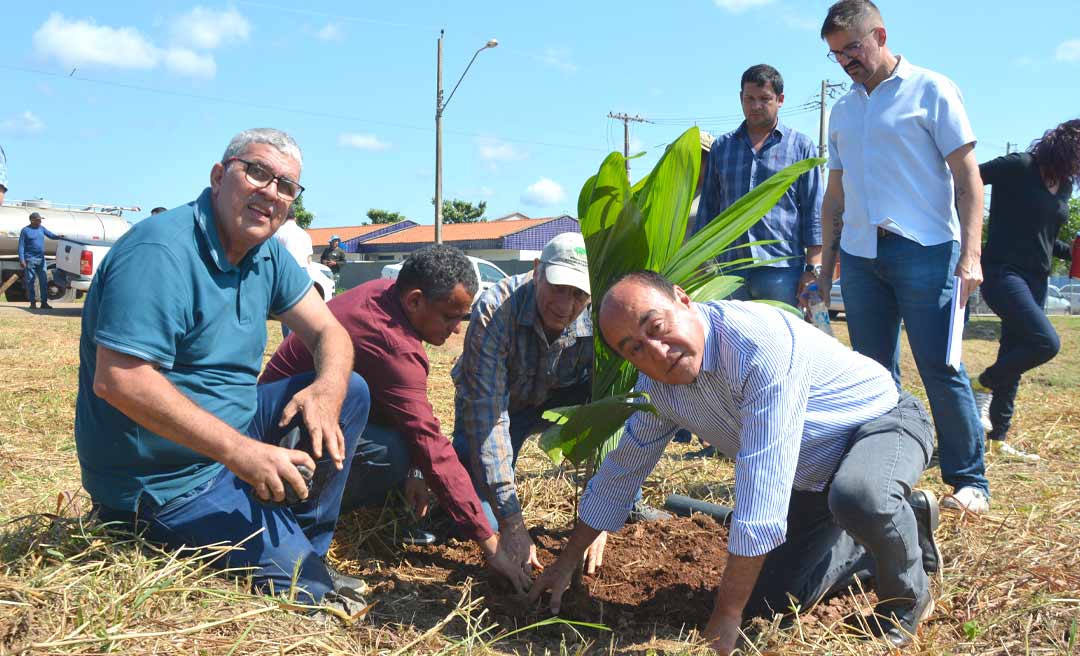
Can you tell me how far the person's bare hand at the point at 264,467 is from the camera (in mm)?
2104

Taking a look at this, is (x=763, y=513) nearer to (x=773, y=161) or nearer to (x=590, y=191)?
(x=590, y=191)

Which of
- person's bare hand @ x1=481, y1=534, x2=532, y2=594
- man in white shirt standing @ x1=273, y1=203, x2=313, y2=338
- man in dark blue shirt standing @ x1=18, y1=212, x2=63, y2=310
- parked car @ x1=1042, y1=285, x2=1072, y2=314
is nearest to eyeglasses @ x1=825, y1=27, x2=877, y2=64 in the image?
person's bare hand @ x1=481, y1=534, x2=532, y2=594

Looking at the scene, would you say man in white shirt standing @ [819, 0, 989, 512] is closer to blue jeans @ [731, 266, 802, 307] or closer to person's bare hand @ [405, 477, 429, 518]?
blue jeans @ [731, 266, 802, 307]

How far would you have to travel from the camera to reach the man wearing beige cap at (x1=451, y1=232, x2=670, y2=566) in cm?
287

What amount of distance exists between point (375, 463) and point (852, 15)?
245cm

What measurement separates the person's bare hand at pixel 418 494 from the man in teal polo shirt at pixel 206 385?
625 mm

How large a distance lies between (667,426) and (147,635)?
1.43 meters

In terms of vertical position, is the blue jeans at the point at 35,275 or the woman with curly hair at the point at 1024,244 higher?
the woman with curly hair at the point at 1024,244

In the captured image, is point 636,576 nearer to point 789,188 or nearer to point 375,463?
point 375,463

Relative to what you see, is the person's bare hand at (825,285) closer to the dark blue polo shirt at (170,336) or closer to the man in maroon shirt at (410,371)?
the man in maroon shirt at (410,371)

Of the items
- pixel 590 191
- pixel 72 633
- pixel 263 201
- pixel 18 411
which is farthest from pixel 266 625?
pixel 18 411

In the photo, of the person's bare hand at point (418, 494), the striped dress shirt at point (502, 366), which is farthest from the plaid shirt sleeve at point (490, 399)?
the person's bare hand at point (418, 494)

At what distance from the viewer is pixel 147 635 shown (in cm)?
192

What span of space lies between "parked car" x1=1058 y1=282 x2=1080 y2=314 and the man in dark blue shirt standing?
35.1m
